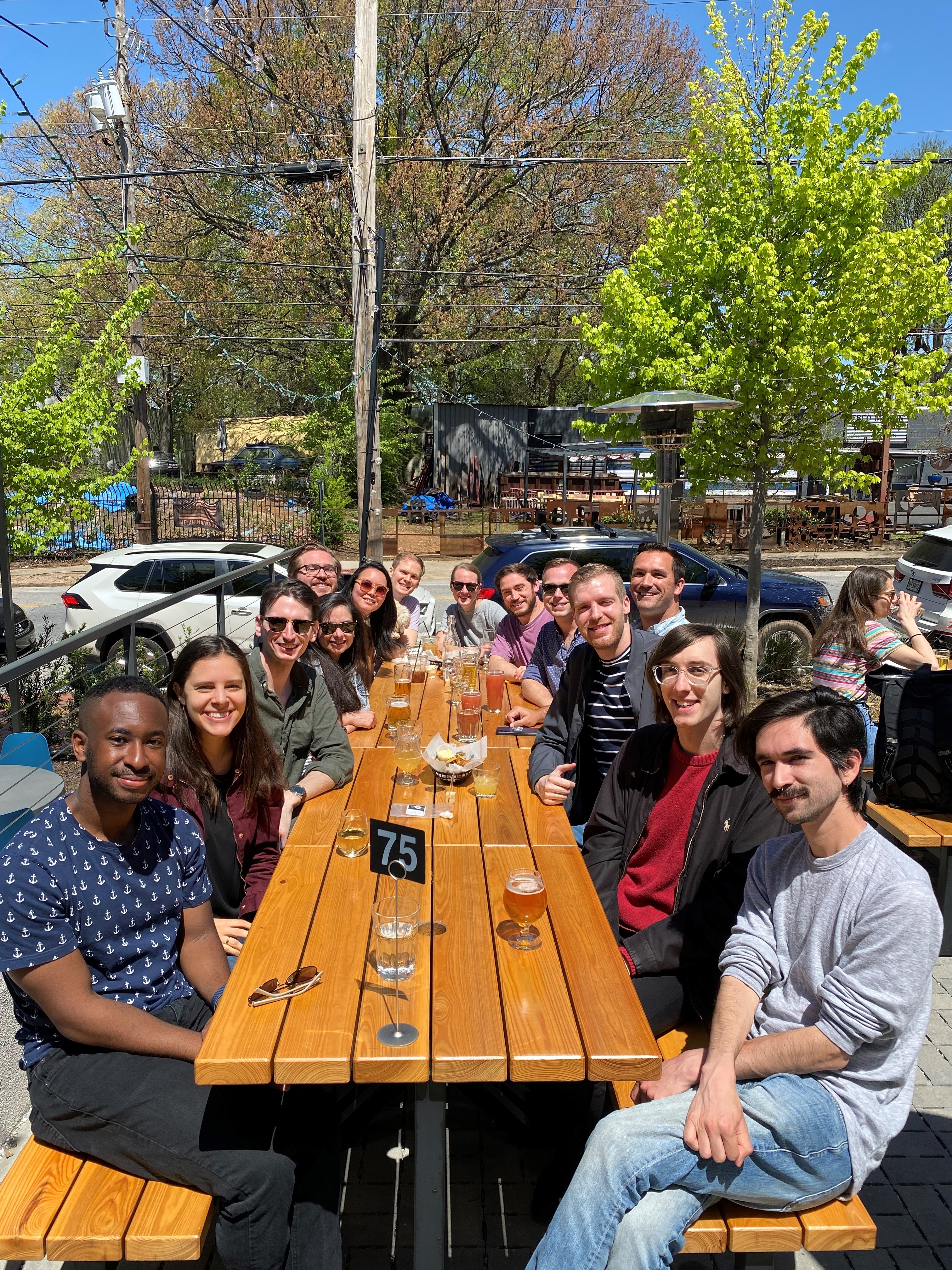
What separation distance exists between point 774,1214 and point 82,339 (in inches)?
628

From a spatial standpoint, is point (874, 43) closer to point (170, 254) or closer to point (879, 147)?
point (879, 147)

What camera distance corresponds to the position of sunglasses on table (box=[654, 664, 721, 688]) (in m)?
2.80

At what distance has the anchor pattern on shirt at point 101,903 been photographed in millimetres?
2111

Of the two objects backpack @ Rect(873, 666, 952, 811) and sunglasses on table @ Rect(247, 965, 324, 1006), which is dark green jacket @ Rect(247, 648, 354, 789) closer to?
sunglasses on table @ Rect(247, 965, 324, 1006)

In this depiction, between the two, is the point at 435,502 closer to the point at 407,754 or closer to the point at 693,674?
the point at 407,754

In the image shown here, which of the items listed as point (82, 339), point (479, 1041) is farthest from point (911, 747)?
point (82, 339)

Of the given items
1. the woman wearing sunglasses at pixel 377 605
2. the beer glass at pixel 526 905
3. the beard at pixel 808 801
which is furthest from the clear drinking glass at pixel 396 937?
the woman wearing sunglasses at pixel 377 605

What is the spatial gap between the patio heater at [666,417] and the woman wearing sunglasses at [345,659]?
3.09 metres

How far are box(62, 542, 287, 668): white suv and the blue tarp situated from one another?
1387 cm

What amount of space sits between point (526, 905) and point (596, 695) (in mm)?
1531

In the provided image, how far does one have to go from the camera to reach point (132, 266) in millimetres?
19688

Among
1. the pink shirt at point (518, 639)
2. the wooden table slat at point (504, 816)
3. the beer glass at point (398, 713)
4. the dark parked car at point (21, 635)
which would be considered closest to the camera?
the wooden table slat at point (504, 816)

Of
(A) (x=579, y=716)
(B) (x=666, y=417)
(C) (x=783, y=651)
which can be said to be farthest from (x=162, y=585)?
(A) (x=579, y=716)

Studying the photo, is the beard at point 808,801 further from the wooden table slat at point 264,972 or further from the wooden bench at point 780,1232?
the wooden table slat at point 264,972
